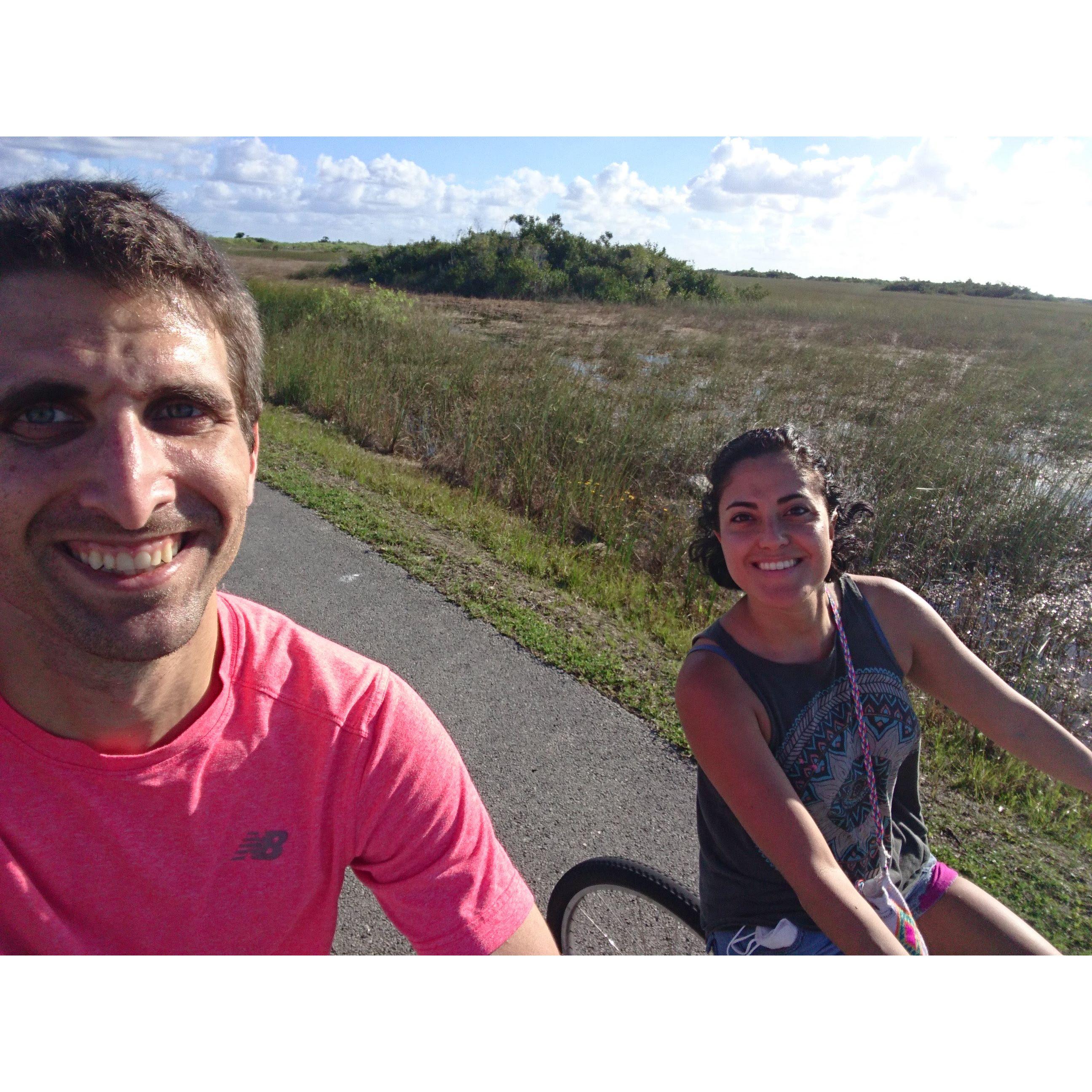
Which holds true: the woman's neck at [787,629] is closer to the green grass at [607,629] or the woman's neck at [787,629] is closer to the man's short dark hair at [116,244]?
the man's short dark hair at [116,244]

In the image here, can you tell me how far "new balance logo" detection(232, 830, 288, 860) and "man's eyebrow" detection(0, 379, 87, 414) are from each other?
70 centimetres

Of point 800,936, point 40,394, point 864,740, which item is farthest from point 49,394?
point 800,936

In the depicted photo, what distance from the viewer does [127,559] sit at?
1094 mm

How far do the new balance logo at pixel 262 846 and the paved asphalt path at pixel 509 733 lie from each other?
4.52 feet

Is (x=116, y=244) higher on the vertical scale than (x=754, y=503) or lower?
higher

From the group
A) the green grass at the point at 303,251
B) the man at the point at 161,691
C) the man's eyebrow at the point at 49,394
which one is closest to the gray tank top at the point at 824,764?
the man at the point at 161,691

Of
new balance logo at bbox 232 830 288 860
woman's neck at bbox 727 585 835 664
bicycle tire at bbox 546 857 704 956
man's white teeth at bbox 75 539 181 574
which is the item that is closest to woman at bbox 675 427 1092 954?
woman's neck at bbox 727 585 835 664

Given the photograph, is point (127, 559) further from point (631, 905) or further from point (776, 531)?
point (631, 905)

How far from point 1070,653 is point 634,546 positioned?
9.92 ft

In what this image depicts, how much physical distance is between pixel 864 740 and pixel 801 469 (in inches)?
25.9

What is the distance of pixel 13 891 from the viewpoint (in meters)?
1.08

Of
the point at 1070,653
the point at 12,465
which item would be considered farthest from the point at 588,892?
the point at 1070,653

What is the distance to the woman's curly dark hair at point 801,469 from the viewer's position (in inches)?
75.2

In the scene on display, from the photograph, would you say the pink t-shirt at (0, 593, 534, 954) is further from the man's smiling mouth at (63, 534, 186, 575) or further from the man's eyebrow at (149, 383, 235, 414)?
the man's eyebrow at (149, 383, 235, 414)
